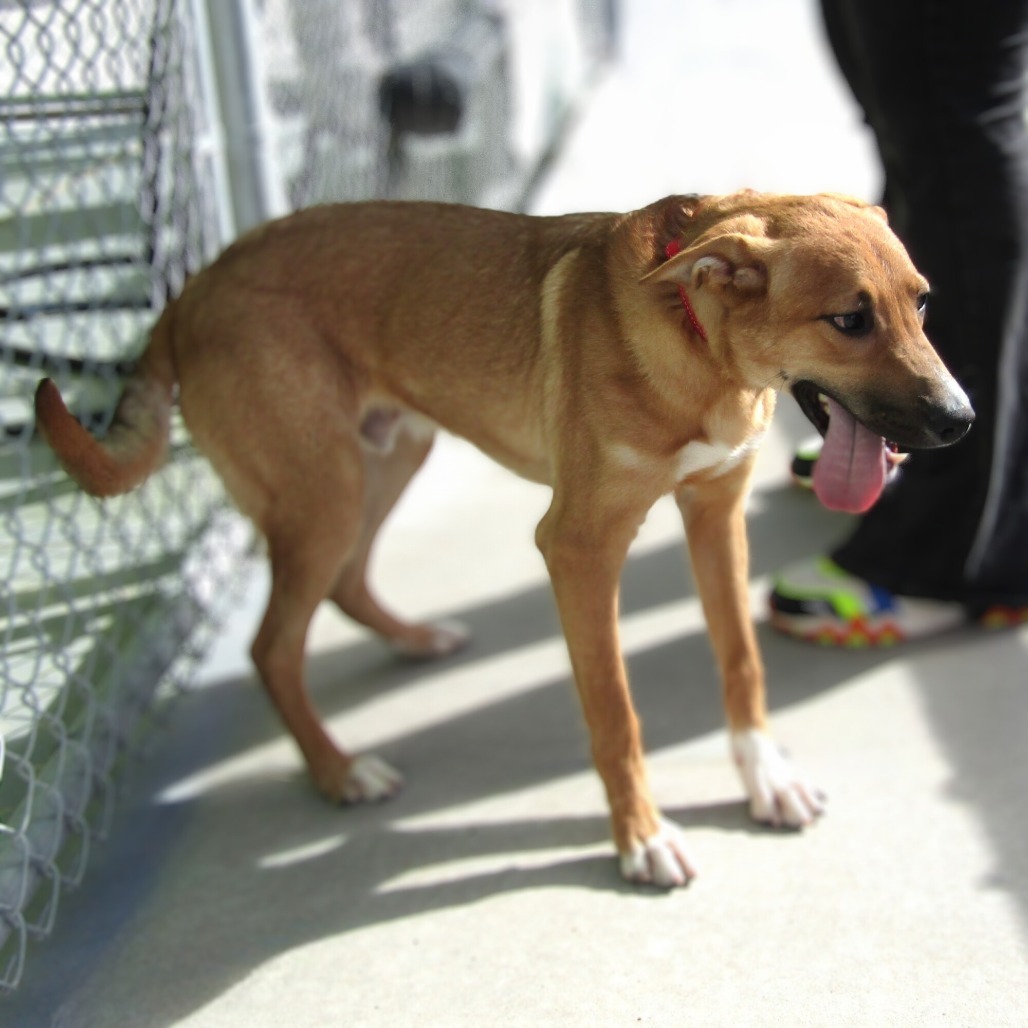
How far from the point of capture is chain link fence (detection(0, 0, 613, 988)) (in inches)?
97.7

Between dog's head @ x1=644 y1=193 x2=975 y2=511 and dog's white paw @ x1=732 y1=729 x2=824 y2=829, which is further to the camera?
dog's white paw @ x1=732 y1=729 x2=824 y2=829

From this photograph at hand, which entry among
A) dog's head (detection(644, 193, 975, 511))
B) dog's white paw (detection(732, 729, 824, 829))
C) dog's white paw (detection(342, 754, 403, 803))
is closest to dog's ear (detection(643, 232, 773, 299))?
dog's head (detection(644, 193, 975, 511))

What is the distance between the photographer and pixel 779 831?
2518 mm

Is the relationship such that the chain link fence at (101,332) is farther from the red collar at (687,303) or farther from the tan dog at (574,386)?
the red collar at (687,303)

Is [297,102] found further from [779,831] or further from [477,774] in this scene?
[779,831]

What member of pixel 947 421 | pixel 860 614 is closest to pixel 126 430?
pixel 947 421

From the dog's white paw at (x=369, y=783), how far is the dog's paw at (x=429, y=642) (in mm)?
591

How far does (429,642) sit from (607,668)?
110 centimetres

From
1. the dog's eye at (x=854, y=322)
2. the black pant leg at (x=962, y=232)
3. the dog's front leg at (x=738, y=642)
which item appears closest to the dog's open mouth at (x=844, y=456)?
the dog's eye at (x=854, y=322)

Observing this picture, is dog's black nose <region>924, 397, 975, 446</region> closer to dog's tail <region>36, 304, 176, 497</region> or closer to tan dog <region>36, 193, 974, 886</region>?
tan dog <region>36, 193, 974, 886</region>

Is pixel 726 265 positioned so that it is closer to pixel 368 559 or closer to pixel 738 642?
pixel 738 642

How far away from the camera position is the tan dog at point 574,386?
2.03m

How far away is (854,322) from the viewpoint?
6.56 ft

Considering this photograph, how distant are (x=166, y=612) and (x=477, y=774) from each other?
3.10ft
